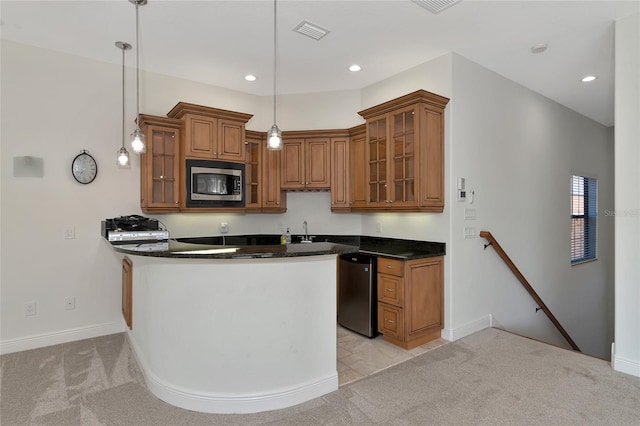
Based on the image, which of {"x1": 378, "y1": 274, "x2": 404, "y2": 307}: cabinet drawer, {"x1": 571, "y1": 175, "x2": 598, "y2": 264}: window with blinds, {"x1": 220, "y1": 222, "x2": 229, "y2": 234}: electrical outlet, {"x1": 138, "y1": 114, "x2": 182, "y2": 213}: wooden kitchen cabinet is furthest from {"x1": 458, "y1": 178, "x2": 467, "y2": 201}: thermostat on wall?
{"x1": 571, "y1": 175, "x2": 598, "y2": 264}: window with blinds

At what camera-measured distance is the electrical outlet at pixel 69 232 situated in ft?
11.5

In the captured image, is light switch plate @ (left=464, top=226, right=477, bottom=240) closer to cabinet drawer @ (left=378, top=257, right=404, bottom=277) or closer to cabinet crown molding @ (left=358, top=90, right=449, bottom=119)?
cabinet drawer @ (left=378, top=257, right=404, bottom=277)

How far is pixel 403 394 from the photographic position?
2.44 m

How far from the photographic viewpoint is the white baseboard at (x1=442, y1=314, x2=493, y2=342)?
11.4ft

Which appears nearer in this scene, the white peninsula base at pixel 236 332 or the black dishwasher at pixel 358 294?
the white peninsula base at pixel 236 332

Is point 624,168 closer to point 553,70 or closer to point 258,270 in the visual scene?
point 553,70

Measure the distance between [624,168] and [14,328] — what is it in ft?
18.8

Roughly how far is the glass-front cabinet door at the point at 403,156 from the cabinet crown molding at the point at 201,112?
1.81m

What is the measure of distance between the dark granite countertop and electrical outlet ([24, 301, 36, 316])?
132 centimetres

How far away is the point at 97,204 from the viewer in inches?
144

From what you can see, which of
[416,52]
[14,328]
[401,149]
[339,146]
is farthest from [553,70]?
[14,328]

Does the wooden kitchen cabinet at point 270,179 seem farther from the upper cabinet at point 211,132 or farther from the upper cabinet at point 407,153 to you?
the upper cabinet at point 407,153

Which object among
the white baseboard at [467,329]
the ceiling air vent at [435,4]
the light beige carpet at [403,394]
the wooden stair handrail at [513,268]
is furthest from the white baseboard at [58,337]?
the ceiling air vent at [435,4]

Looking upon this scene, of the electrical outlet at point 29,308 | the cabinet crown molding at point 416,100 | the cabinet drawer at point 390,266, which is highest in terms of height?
the cabinet crown molding at point 416,100
